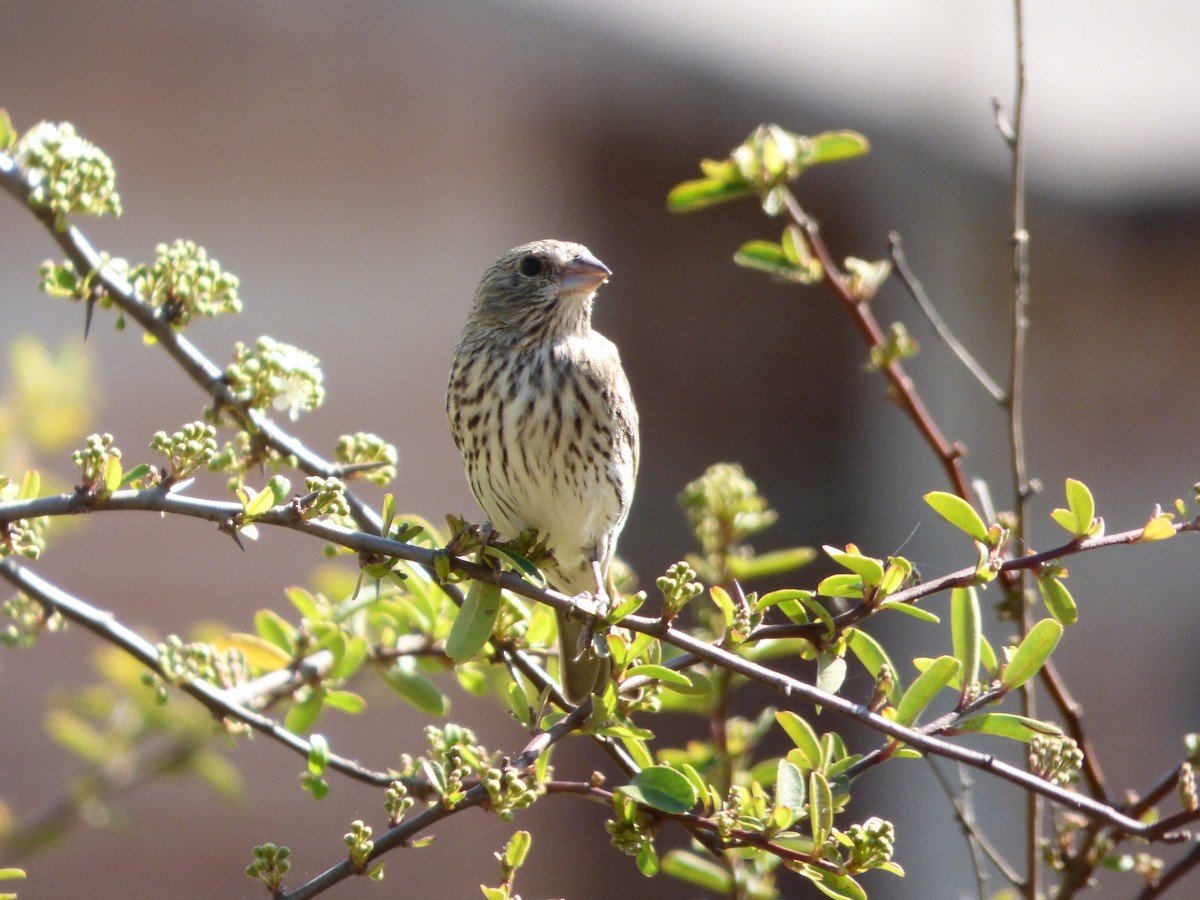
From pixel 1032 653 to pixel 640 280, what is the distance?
220 inches

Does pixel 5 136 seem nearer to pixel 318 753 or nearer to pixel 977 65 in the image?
pixel 318 753

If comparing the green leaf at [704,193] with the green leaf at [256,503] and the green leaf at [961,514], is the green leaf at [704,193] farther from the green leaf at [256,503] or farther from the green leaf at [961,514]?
the green leaf at [256,503]

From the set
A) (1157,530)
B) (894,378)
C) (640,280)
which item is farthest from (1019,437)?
(640,280)

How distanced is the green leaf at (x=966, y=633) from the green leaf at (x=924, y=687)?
0.02m

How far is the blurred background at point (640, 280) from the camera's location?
5.85m

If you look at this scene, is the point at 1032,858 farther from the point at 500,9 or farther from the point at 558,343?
the point at 500,9

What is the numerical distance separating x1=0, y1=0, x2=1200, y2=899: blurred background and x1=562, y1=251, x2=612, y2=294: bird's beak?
287cm

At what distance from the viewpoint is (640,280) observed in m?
7.23

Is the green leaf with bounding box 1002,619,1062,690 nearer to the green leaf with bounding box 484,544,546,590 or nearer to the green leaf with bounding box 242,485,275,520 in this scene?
the green leaf with bounding box 484,544,546,590

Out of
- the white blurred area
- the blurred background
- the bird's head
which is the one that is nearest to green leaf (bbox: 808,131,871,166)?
the bird's head

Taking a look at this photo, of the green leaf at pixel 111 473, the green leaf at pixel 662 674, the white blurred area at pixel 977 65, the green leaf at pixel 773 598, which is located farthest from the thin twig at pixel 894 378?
the white blurred area at pixel 977 65

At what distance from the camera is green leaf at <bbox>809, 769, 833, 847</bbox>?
5.56 feet

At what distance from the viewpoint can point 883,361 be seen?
245 cm

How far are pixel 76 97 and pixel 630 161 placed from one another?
2.64 m
